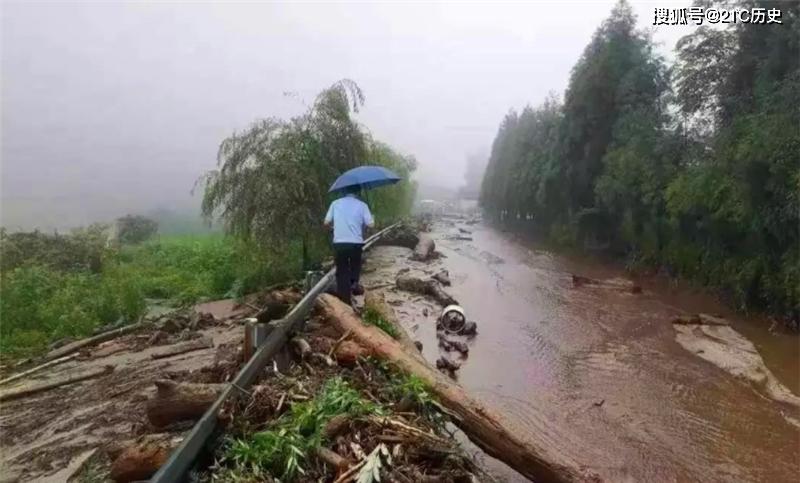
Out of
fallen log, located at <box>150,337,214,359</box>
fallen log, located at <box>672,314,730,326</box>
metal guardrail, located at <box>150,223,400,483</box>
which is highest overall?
metal guardrail, located at <box>150,223,400,483</box>

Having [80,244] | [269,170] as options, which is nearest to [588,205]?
[269,170]

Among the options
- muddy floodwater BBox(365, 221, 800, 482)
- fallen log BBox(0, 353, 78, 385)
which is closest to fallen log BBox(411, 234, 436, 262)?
muddy floodwater BBox(365, 221, 800, 482)

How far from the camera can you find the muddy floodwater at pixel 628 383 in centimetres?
567

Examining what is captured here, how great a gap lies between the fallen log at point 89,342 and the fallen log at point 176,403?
594 cm

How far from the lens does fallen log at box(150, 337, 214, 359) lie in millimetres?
8305

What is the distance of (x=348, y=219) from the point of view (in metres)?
7.56

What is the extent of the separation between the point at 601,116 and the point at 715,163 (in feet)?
Result: 48.8

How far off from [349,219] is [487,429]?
4.05m

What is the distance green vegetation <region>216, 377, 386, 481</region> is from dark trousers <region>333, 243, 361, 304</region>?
140 inches

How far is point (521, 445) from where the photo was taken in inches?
161

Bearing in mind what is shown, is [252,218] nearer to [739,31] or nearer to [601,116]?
[739,31]

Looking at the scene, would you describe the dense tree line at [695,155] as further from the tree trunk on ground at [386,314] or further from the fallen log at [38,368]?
the fallen log at [38,368]

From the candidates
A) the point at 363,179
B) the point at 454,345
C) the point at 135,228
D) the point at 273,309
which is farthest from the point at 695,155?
the point at 135,228

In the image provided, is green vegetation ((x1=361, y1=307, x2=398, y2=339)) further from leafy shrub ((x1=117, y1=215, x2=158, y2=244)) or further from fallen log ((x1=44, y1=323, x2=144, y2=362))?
leafy shrub ((x1=117, y1=215, x2=158, y2=244))
